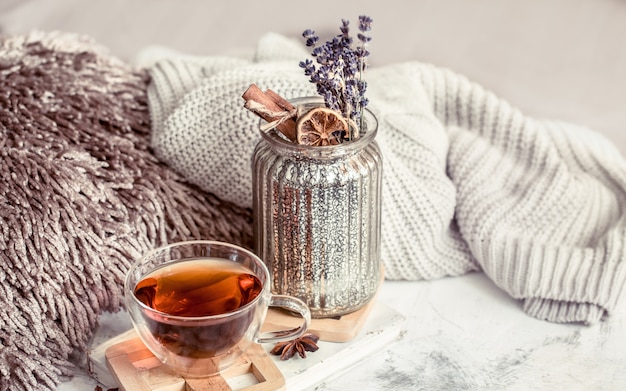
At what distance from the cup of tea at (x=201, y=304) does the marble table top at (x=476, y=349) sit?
0.10 meters

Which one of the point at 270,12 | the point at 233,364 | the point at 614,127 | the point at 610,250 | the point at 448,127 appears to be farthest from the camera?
A: the point at 270,12

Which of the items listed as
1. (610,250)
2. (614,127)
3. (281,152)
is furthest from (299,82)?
(614,127)

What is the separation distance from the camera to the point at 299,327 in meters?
0.77

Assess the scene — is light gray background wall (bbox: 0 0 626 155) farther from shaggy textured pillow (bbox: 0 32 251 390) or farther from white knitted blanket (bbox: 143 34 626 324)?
shaggy textured pillow (bbox: 0 32 251 390)

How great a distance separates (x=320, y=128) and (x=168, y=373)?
26 centimetres

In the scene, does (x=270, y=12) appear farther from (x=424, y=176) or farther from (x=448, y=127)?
(x=424, y=176)

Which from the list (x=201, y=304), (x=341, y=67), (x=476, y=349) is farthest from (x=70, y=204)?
(x=476, y=349)

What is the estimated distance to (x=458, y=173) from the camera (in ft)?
3.22

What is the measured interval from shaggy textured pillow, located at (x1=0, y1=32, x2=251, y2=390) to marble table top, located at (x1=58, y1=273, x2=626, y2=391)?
6 centimetres

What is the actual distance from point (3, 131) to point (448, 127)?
529 mm

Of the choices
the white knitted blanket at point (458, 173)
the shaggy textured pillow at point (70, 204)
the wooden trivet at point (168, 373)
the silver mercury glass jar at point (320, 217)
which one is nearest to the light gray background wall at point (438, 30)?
the white knitted blanket at point (458, 173)

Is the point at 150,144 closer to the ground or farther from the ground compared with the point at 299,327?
farther from the ground

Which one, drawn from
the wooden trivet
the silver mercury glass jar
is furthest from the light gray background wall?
the wooden trivet

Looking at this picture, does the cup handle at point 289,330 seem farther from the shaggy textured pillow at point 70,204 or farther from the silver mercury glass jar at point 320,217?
the shaggy textured pillow at point 70,204
